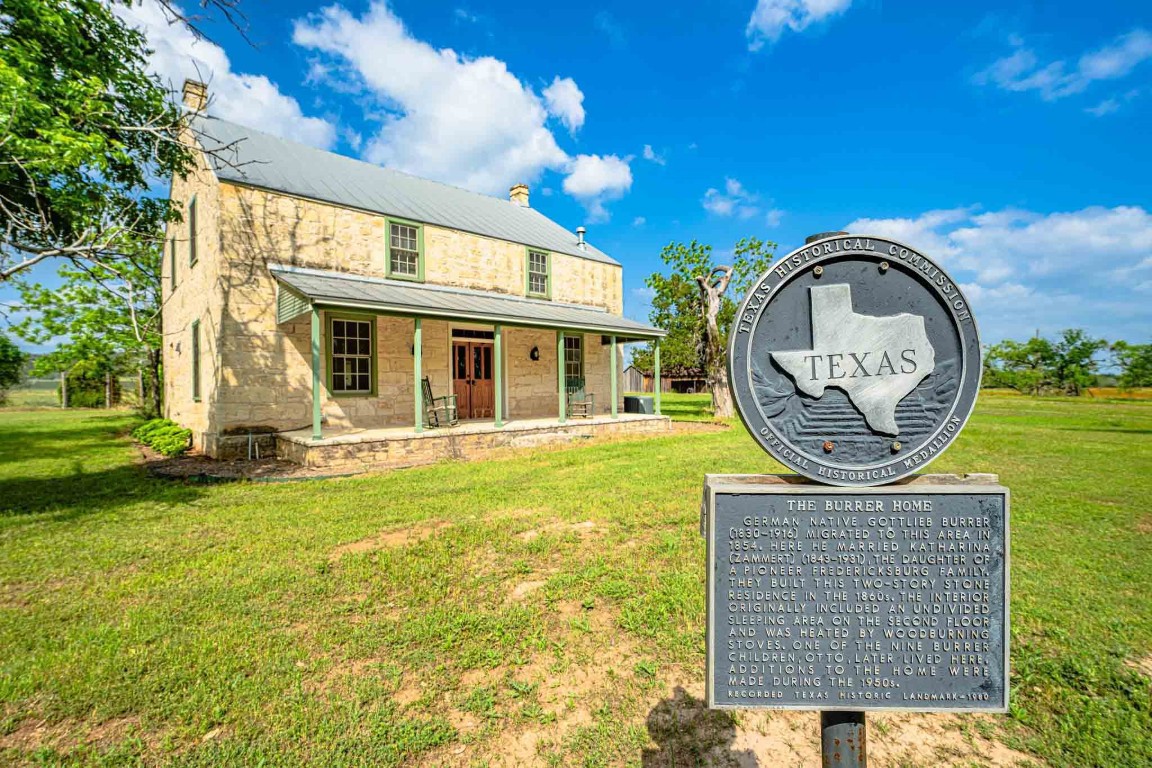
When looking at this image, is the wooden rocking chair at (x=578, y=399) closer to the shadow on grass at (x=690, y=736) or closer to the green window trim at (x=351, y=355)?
the green window trim at (x=351, y=355)

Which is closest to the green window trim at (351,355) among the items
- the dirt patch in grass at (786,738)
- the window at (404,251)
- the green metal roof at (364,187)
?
the window at (404,251)

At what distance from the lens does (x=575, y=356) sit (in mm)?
15984

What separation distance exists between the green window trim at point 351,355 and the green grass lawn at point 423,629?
464 cm

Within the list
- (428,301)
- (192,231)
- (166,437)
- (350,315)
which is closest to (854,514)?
(428,301)

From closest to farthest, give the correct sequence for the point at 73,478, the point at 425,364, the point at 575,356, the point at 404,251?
the point at 73,478, the point at 404,251, the point at 425,364, the point at 575,356

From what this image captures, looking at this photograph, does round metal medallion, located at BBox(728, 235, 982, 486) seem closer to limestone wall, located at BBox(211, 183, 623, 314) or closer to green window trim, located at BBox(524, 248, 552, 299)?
limestone wall, located at BBox(211, 183, 623, 314)

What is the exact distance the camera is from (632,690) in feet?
8.78

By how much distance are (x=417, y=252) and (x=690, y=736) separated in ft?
40.4

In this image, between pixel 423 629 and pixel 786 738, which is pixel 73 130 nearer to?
pixel 423 629

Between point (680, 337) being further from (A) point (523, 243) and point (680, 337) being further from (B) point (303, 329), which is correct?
(B) point (303, 329)

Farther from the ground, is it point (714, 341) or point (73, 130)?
point (73, 130)

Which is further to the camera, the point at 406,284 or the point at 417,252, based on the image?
the point at 417,252

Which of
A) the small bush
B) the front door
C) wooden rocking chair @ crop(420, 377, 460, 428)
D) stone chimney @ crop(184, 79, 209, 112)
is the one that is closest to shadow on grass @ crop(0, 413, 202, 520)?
the small bush

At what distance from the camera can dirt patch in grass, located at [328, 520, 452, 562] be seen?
468 cm
